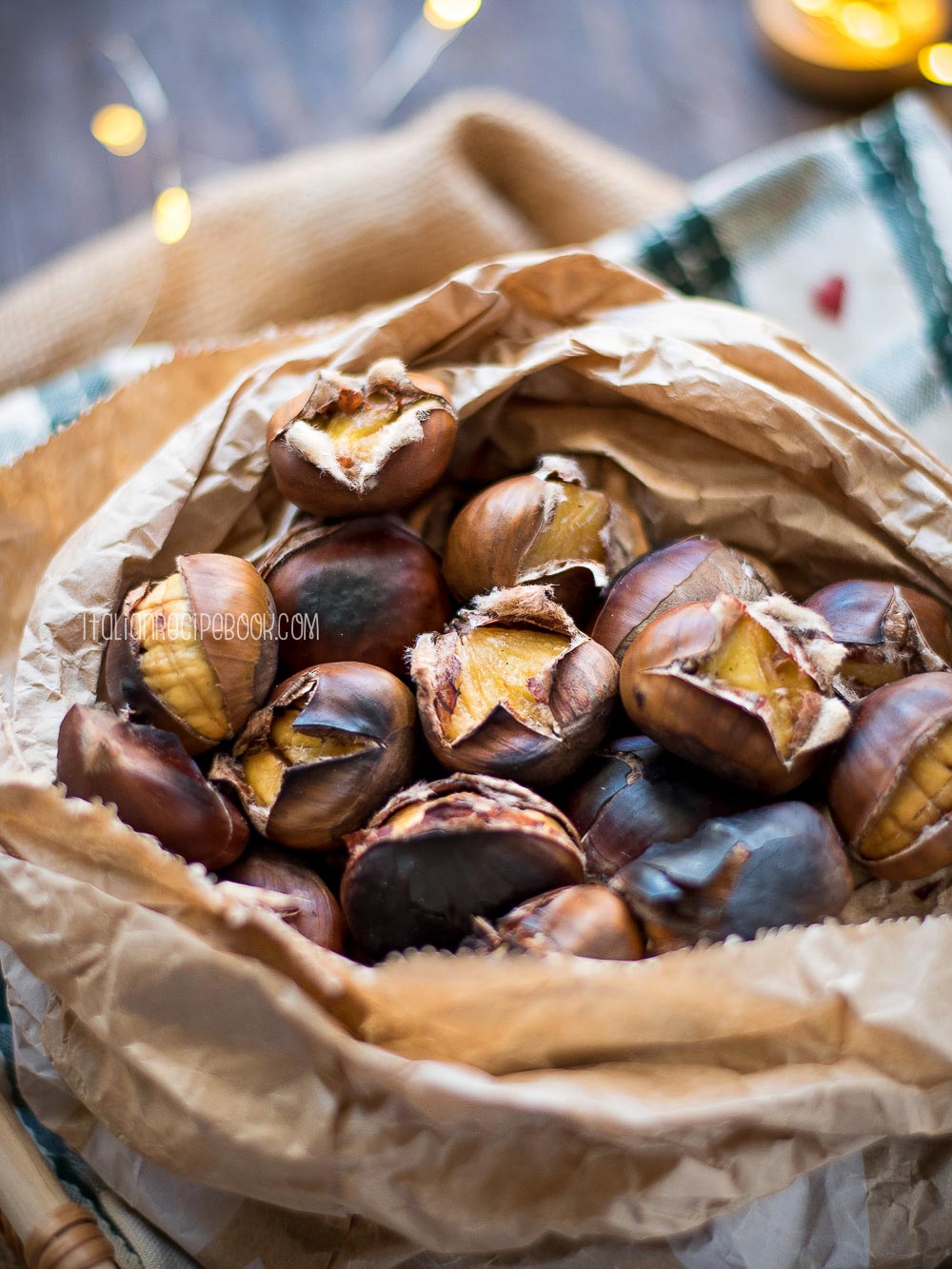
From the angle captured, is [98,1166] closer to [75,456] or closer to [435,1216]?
[435,1216]

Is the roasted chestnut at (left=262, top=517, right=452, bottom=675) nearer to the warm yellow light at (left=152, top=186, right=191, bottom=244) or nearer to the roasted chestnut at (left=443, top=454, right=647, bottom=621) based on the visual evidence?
the roasted chestnut at (left=443, top=454, right=647, bottom=621)

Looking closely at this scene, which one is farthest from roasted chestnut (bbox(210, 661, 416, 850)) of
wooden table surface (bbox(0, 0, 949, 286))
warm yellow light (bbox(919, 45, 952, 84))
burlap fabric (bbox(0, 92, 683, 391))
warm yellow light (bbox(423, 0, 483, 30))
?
warm yellow light (bbox(423, 0, 483, 30))

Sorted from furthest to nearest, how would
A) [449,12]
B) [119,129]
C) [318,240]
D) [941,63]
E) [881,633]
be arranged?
[449,12], [119,129], [941,63], [318,240], [881,633]

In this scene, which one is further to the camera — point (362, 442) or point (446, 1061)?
point (362, 442)

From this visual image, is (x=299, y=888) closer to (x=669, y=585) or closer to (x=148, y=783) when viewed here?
(x=148, y=783)

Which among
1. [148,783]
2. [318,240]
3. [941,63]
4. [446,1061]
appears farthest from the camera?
[941,63]

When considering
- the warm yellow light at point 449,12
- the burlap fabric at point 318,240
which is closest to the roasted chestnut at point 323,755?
the burlap fabric at point 318,240

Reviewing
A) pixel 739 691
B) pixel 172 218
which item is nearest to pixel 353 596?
pixel 739 691
